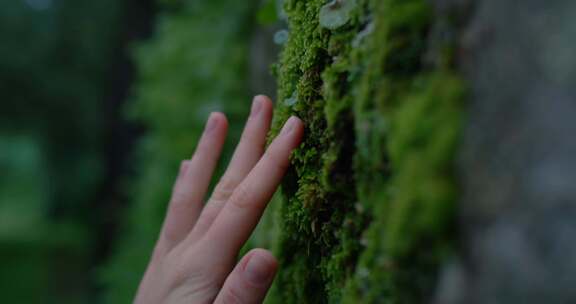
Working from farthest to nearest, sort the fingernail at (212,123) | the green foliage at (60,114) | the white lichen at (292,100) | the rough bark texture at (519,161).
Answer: the green foliage at (60,114), the fingernail at (212,123), the white lichen at (292,100), the rough bark texture at (519,161)

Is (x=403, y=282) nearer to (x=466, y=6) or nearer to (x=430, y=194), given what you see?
(x=430, y=194)

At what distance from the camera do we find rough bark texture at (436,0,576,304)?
0.65m

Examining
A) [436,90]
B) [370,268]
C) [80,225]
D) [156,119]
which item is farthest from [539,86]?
[80,225]

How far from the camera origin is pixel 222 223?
141cm

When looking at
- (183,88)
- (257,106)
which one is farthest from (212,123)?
(183,88)

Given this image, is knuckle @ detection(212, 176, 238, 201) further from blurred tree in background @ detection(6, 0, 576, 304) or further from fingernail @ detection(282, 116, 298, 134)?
fingernail @ detection(282, 116, 298, 134)

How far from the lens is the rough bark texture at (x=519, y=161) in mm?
647

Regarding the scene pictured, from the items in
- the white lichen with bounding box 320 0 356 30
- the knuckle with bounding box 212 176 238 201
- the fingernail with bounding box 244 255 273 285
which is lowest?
the fingernail with bounding box 244 255 273 285

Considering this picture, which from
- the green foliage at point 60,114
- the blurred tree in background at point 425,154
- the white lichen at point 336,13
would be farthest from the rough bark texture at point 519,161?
the green foliage at point 60,114

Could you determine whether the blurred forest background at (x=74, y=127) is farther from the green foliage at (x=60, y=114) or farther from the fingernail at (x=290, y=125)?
the fingernail at (x=290, y=125)

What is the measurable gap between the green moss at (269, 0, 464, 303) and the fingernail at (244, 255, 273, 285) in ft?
0.39

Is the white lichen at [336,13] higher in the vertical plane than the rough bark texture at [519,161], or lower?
higher

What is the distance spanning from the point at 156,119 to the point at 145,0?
21.6 ft

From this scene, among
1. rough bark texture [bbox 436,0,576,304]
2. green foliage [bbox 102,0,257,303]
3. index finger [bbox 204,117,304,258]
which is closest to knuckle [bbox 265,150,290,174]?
index finger [bbox 204,117,304,258]
